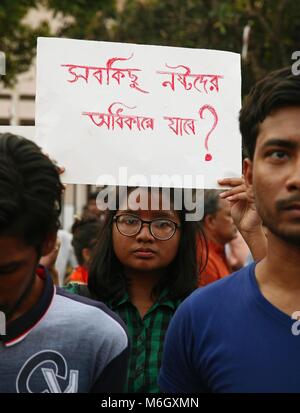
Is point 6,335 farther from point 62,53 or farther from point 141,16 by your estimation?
point 141,16

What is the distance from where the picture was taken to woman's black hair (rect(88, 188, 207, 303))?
3.50m

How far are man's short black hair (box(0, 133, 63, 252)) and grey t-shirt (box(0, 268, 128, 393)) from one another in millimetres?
187

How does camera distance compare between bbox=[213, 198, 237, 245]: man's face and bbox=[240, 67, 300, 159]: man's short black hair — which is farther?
bbox=[213, 198, 237, 245]: man's face

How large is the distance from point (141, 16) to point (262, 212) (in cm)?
1649

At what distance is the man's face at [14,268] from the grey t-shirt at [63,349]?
61 mm

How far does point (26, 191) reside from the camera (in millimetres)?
2152

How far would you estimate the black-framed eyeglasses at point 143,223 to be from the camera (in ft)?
11.7

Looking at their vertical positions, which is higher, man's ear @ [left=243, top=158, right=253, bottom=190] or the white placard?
the white placard

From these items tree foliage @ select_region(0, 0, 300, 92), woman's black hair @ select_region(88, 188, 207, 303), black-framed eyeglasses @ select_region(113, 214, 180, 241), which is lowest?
woman's black hair @ select_region(88, 188, 207, 303)

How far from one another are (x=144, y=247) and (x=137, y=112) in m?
0.52

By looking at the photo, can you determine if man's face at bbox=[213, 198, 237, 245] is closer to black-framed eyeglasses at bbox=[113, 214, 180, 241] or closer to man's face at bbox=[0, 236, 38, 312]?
black-framed eyeglasses at bbox=[113, 214, 180, 241]

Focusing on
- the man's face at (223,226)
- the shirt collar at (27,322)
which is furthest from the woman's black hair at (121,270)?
the man's face at (223,226)

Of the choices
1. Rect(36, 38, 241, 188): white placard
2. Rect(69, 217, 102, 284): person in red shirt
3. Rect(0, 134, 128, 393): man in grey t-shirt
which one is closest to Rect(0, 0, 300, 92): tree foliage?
Rect(69, 217, 102, 284): person in red shirt

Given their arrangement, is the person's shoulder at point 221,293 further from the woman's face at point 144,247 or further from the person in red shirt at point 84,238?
the person in red shirt at point 84,238
